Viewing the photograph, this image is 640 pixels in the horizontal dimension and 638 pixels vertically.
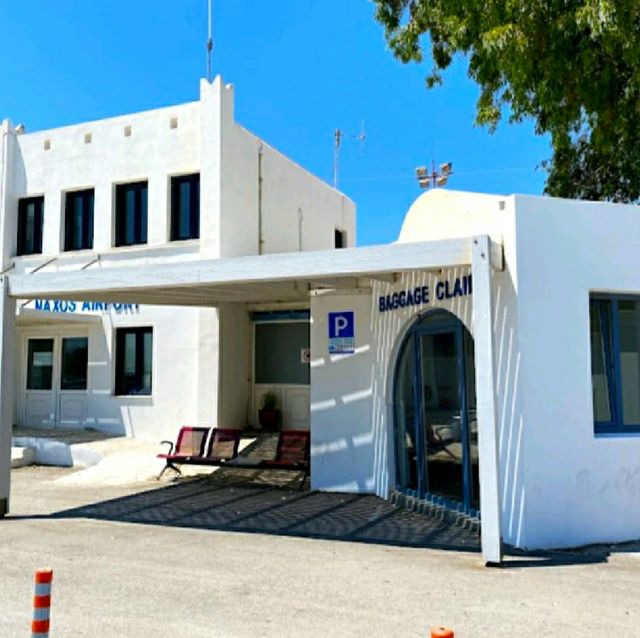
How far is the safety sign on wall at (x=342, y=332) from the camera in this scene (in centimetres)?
1104

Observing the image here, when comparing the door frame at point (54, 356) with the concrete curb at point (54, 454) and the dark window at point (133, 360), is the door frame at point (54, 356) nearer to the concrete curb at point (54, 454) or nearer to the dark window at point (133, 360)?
the dark window at point (133, 360)

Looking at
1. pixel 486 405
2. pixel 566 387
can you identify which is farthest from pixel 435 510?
pixel 486 405

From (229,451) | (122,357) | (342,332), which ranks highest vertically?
(342,332)

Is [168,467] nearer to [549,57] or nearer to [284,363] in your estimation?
[284,363]

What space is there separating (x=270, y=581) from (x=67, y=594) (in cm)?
171

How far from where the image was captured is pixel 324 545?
756 cm

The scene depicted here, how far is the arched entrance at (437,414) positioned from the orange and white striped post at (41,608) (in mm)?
5756

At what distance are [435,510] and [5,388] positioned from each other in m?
5.83

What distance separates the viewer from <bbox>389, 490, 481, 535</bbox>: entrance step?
809 centimetres

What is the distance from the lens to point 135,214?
54.1 feet

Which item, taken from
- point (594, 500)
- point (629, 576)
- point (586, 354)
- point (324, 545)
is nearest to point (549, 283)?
point (586, 354)

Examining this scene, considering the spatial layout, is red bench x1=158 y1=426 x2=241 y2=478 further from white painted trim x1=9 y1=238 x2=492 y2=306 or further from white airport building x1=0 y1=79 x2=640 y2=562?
white painted trim x1=9 y1=238 x2=492 y2=306

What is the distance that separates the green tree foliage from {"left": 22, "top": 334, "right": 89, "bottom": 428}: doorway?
10406 millimetres

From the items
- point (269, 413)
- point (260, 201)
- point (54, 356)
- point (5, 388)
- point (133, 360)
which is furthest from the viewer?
point (54, 356)
